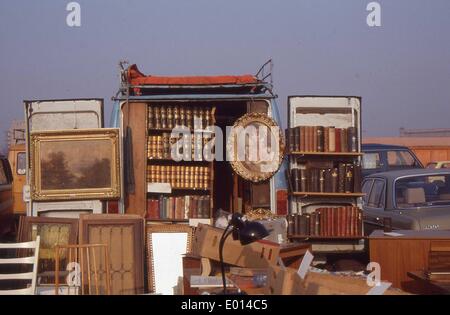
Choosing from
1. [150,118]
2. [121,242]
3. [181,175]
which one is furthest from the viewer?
[181,175]

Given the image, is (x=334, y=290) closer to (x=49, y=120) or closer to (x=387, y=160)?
(x=49, y=120)

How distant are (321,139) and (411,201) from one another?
66.8 inches

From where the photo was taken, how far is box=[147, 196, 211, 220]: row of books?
859cm

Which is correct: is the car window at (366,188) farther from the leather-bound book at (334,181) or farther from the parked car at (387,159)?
the parked car at (387,159)

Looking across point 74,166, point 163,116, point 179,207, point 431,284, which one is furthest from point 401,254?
point 74,166

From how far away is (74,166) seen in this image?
8016 millimetres

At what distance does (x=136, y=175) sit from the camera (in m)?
8.32

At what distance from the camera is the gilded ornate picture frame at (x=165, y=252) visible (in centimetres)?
794

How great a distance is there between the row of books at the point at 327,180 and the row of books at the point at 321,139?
0.28m

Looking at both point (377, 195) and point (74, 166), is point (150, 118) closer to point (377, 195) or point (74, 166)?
point (74, 166)

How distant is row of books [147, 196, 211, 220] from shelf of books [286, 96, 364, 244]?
1330mm

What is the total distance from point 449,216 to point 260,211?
8.22ft

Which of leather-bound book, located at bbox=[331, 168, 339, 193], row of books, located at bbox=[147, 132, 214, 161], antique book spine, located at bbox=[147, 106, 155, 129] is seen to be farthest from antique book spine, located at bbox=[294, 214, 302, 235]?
antique book spine, located at bbox=[147, 106, 155, 129]
